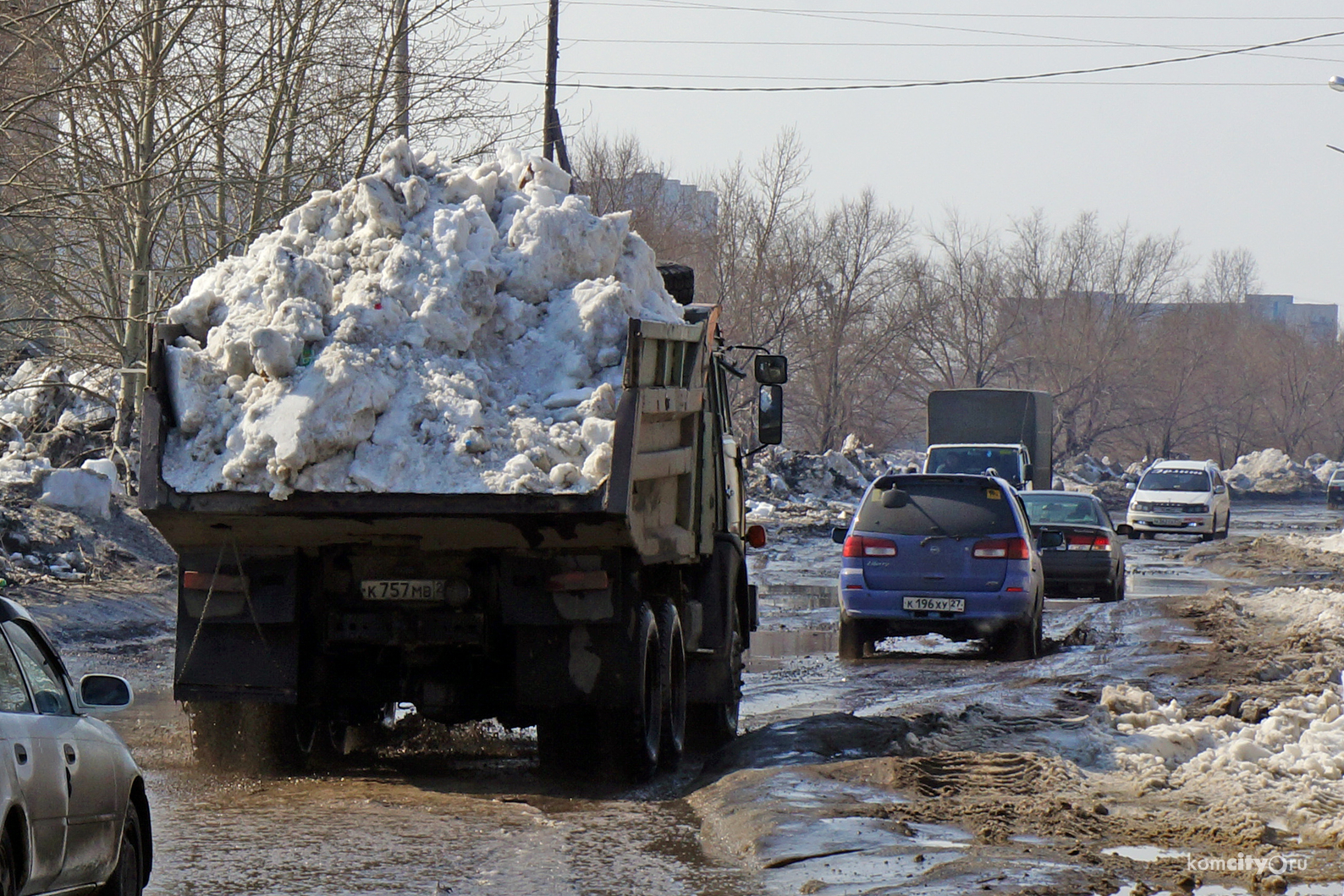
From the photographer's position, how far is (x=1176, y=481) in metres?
38.3

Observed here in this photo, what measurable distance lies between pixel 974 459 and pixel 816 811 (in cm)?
2620

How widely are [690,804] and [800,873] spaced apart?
60.8 inches

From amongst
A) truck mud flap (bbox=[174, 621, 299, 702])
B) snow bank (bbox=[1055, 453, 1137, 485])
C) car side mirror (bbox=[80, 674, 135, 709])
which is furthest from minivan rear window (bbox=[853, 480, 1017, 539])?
snow bank (bbox=[1055, 453, 1137, 485])

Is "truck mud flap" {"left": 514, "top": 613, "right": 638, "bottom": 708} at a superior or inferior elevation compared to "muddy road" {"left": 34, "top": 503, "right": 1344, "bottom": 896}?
superior

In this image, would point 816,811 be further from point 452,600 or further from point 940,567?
point 940,567

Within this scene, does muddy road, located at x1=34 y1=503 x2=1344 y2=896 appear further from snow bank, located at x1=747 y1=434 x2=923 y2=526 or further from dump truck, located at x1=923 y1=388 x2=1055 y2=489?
snow bank, located at x1=747 y1=434 x2=923 y2=526

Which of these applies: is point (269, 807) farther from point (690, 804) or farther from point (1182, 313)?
point (1182, 313)

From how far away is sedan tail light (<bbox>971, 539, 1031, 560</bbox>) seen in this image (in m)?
14.4

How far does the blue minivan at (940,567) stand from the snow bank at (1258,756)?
4.75 m

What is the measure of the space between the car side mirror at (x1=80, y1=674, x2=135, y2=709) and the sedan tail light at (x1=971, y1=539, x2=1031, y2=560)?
33.6 feet

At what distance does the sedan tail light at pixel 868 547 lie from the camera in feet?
47.6

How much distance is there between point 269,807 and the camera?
7500 mm

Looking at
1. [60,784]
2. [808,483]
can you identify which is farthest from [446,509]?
[808,483]

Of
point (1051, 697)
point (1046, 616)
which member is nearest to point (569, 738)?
point (1051, 697)
